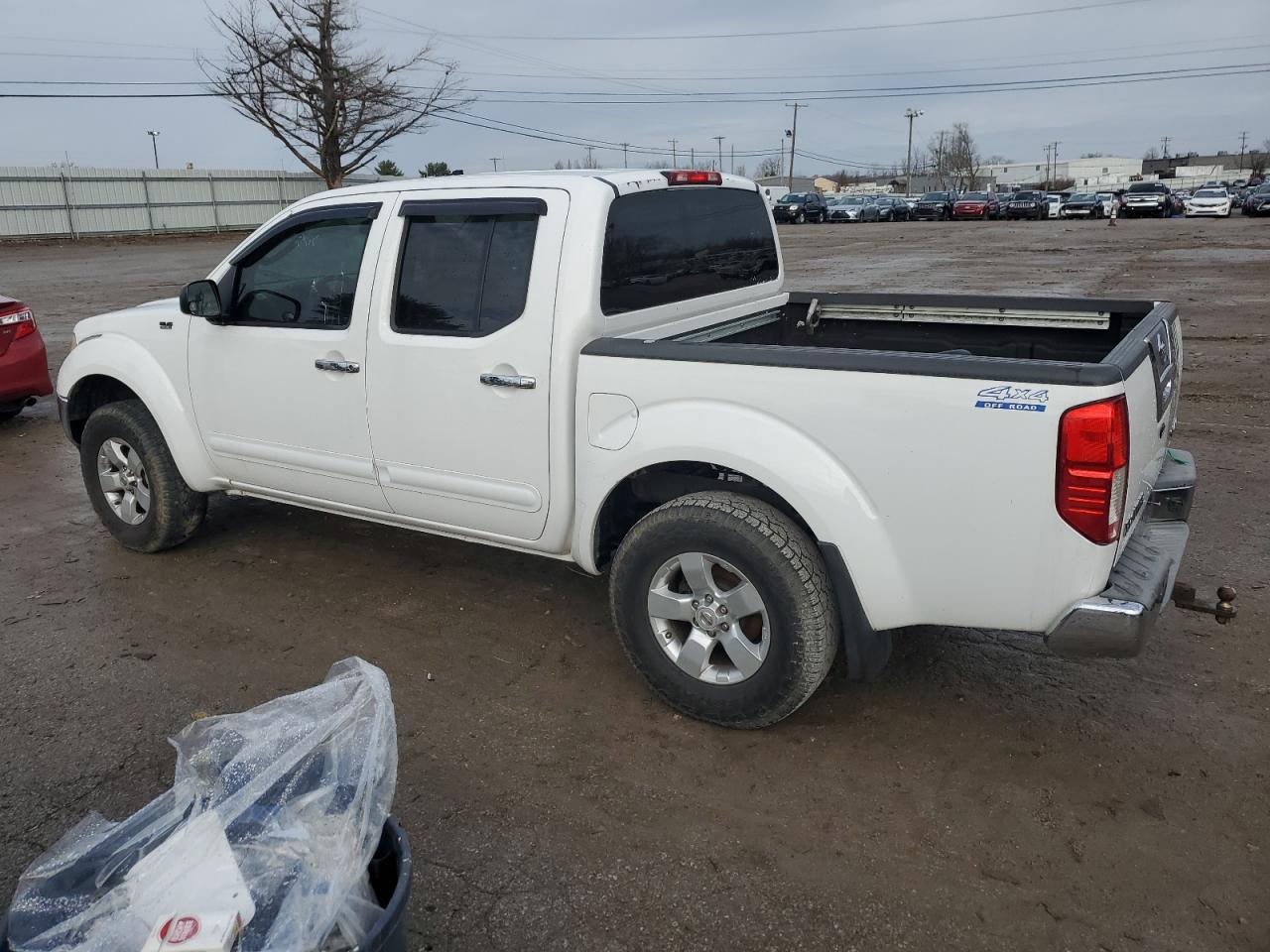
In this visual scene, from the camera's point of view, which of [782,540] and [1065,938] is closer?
[1065,938]

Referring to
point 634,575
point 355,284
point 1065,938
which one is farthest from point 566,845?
point 355,284

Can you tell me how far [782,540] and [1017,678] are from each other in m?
1.35

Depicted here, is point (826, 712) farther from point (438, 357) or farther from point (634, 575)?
point (438, 357)

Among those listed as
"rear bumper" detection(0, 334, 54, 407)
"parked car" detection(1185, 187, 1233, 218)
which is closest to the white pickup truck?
"rear bumper" detection(0, 334, 54, 407)

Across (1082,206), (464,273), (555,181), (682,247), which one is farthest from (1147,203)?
(464,273)

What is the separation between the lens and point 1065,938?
2.64 m

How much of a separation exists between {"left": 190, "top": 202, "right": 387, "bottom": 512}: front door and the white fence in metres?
37.9

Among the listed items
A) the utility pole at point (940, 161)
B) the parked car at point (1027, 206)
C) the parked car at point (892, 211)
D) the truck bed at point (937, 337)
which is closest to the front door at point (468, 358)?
the truck bed at point (937, 337)

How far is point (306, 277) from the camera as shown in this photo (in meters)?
4.61

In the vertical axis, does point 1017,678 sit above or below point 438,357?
below

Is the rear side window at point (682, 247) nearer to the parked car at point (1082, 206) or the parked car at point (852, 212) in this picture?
the parked car at point (1082, 206)

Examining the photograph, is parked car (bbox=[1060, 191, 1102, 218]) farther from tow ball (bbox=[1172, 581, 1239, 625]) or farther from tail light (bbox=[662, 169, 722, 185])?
tow ball (bbox=[1172, 581, 1239, 625])

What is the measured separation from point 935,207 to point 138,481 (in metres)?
51.2

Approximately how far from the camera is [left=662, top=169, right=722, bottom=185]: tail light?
14.1 ft
